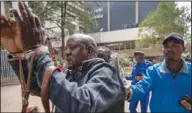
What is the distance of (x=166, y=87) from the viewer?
2.93m

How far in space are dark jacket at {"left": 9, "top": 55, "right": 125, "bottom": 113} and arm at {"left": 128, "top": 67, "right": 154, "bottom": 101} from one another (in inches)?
43.8

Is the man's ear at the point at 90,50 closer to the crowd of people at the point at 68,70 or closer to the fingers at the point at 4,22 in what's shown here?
the crowd of people at the point at 68,70

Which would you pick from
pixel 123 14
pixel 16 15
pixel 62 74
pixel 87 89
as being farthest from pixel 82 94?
pixel 123 14

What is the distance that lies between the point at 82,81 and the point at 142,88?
1468 millimetres

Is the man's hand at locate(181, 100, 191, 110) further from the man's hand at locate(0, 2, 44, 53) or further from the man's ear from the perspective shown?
the man's hand at locate(0, 2, 44, 53)

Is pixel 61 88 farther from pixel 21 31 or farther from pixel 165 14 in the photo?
pixel 165 14

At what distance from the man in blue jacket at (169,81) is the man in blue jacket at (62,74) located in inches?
52.8

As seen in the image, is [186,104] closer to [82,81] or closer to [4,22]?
[82,81]

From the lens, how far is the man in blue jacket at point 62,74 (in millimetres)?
1331

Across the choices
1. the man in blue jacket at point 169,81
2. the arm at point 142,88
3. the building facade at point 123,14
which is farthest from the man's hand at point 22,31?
the building facade at point 123,14

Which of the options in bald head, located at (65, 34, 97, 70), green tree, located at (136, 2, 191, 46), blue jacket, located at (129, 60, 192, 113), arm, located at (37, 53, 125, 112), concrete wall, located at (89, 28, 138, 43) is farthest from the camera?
concrete wall, located at (89, 28, 138, 43)

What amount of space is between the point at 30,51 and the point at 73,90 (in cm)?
28

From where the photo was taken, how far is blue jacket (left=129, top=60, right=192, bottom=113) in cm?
290

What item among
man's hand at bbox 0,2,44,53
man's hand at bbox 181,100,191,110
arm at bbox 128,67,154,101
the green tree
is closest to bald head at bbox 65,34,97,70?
man's hand at bbox 0,2,44,53
